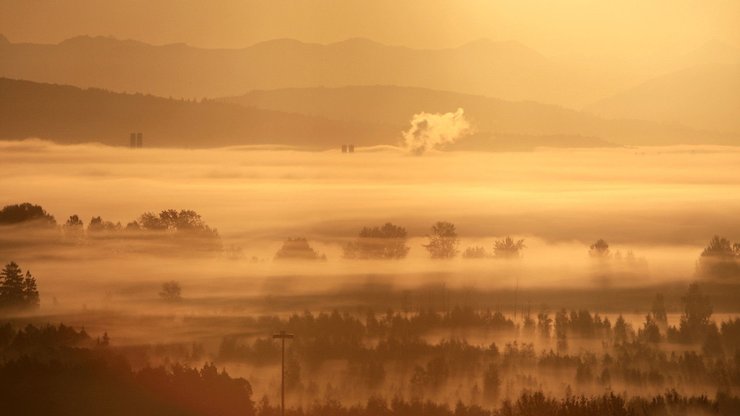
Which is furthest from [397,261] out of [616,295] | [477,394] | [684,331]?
[477,394]

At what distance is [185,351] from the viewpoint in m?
121

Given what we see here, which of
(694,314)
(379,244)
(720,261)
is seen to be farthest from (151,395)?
(720,261)

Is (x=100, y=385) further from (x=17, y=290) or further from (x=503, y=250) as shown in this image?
(x=503, y=250)

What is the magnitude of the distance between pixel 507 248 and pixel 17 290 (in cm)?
7454

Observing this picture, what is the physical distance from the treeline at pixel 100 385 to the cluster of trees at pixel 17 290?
2584 cm

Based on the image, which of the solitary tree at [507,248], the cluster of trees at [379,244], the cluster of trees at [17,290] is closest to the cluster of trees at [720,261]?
the solitary tree at [507,248]

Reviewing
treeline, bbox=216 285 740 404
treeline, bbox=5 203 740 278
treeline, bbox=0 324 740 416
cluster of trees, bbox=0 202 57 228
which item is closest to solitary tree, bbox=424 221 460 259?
treeline, bbox=5 203 740 278

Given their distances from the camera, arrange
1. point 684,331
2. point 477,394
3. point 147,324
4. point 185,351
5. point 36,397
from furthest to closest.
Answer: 1. point 684,331
2. point 147,324
3. point 185,351
4. point 477,394
5. point 36,397

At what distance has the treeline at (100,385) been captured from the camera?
78.9 m

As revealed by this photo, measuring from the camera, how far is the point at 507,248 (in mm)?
192500

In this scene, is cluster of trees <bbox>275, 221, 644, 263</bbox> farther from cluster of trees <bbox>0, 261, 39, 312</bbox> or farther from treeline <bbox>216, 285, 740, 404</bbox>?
cluster of trees <bbox>0, 261, 39, 312</bbox>

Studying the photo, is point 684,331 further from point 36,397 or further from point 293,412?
point 36,397

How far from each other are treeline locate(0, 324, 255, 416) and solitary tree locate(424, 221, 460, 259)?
81.7 metres

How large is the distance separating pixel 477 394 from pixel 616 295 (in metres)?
64.5
